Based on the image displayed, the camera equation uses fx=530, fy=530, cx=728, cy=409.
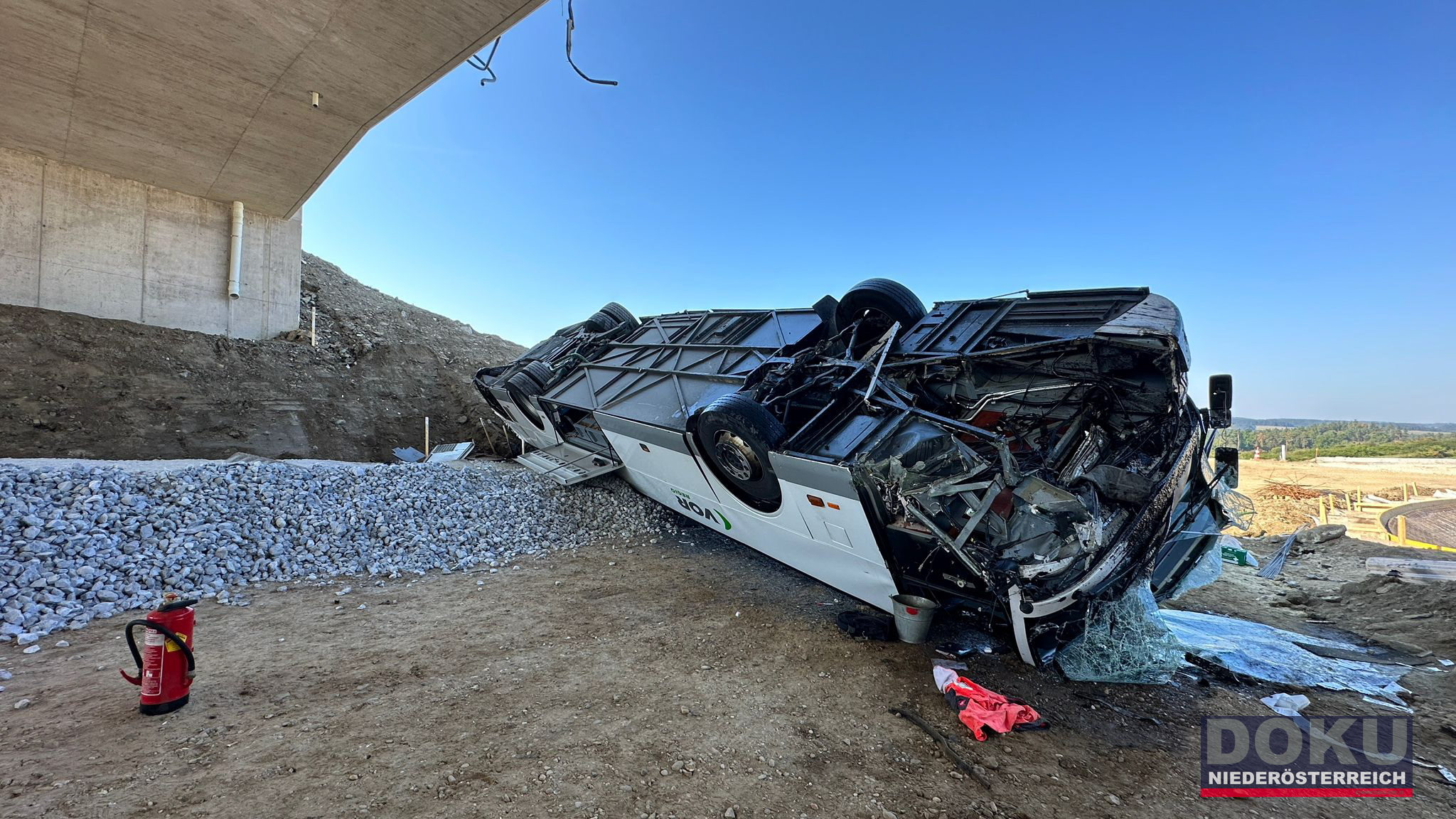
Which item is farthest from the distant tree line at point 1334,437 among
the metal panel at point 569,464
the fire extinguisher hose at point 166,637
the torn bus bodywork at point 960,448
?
the fire extinguisher hose at point 166,637

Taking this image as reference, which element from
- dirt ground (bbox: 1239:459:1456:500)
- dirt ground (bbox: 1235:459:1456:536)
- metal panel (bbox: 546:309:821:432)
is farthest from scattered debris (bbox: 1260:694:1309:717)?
dirt ground (bbox: 1239:459:1456:500)

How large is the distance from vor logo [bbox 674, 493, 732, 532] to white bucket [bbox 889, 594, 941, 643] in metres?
2.05

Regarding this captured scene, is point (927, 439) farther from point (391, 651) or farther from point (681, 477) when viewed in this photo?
point (391, 651)

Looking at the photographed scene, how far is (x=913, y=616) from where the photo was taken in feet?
13.5

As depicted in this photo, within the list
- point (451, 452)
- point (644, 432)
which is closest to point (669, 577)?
point (644, 432)

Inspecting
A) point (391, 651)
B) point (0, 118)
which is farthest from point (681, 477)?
point (0, 118)

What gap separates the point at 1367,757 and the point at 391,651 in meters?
6.15

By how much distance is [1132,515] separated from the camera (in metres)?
3.61

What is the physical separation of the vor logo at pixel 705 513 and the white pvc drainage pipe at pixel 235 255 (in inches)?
466

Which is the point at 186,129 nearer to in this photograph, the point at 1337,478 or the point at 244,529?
the point at 244,529

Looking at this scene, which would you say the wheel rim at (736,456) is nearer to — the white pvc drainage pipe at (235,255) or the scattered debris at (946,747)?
the scattered debris at (946,747)

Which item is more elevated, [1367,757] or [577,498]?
[577,498]

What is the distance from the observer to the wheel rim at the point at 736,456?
4789 millimetres

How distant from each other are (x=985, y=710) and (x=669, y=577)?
3.45 meters
